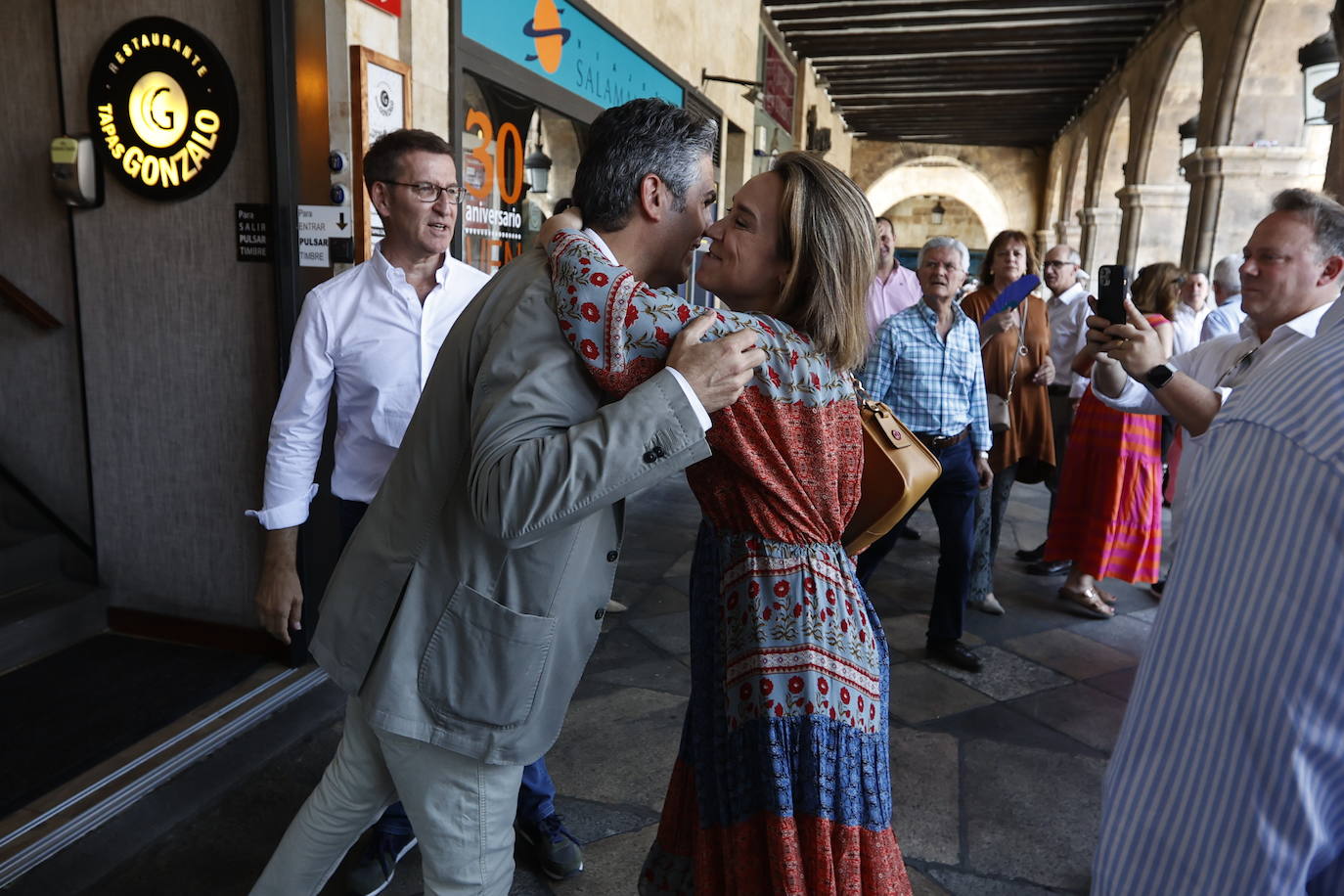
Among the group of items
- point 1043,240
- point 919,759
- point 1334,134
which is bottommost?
point 919,759

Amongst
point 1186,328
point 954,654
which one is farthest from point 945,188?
point 954,654

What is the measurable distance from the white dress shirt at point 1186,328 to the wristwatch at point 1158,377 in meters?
3.48

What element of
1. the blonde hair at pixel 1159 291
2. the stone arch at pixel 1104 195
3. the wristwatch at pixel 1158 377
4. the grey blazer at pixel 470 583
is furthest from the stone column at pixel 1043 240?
→ the grey blazer at pixel 470 583

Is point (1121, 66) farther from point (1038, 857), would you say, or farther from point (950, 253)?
point (1038, 857)

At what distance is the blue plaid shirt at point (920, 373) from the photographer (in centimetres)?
374

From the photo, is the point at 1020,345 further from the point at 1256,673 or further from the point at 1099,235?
the point at 1099,235

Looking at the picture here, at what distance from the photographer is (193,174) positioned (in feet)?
10.6

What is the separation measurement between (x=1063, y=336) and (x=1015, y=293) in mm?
1731

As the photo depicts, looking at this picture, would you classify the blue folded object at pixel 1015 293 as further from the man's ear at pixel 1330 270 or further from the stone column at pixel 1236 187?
the stone column at pixel 1236 187

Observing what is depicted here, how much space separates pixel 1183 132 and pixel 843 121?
11806 millimetres

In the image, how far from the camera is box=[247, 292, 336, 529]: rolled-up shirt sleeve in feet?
7.52

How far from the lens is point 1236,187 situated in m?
8.92

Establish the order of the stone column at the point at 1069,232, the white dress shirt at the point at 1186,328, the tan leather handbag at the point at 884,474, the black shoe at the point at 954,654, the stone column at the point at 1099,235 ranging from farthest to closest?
the stone column at the point at 1069,232 → the stone column at the point at 1099,235 → the white dress shirt at the point at 1186,328 → the black shoe at the point at 954,654 → the tan leather handbag at the point at 884,474

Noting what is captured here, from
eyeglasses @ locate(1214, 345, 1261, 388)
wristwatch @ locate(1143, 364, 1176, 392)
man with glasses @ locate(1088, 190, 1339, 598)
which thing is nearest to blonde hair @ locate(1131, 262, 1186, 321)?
eyeglasses @ locate(1214, 345, 1261, 388)
